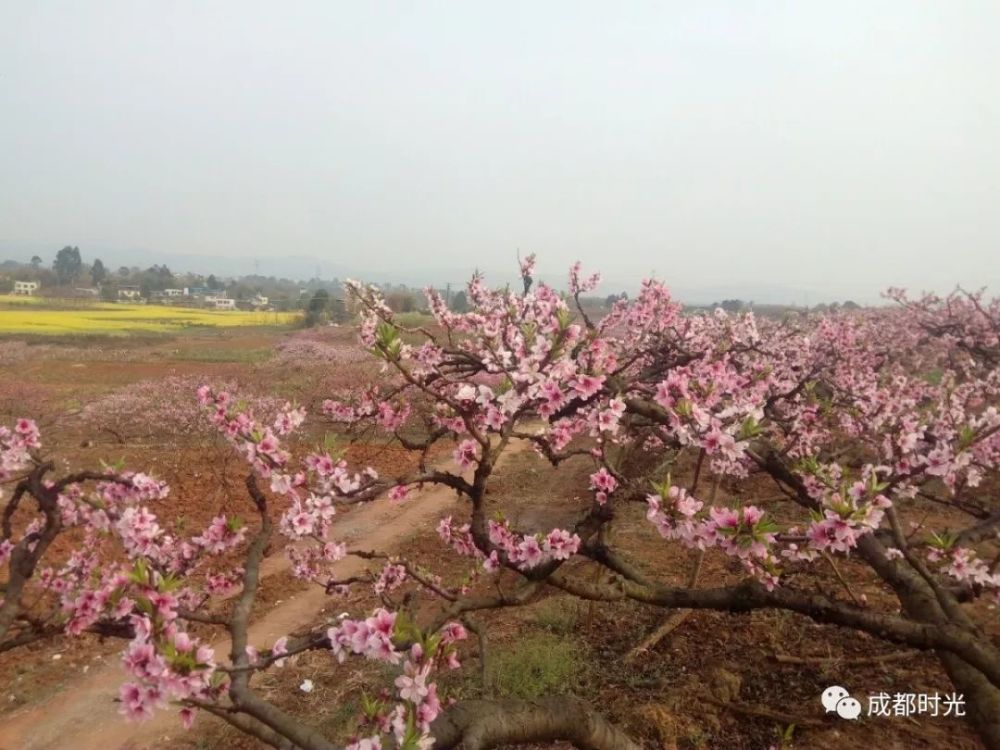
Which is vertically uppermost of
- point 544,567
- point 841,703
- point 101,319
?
point 544,567

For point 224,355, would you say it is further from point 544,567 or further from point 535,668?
point 544,567

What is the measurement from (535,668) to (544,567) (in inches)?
139

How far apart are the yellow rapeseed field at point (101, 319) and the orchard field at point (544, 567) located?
145ft

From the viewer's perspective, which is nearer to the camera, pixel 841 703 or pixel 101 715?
pixel 841 703

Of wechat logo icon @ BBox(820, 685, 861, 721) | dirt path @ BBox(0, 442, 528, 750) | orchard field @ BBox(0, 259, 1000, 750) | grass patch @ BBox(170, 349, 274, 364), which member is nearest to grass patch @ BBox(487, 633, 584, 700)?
orchard field @ BBox(0, 259, 1000, 750)

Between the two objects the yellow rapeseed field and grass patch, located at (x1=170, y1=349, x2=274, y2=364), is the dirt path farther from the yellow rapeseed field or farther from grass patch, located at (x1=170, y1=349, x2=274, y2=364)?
the yellow rapeseed field

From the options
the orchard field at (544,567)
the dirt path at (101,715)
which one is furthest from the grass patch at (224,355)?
the dirt path at (101,715)

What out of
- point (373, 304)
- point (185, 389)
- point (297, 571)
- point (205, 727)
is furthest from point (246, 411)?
point (185, 389)

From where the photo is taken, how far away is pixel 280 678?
7.55 m

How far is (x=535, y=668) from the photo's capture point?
21.7 feet

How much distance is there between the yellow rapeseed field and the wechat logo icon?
53241mm

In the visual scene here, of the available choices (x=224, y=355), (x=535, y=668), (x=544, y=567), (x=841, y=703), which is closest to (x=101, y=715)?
(x=535, y=668)

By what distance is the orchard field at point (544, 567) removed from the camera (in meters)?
3.12

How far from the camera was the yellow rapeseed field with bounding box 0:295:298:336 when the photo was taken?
162 ft
